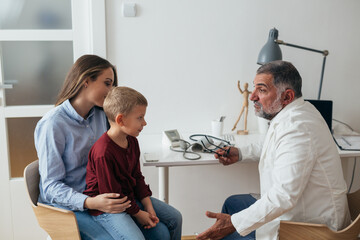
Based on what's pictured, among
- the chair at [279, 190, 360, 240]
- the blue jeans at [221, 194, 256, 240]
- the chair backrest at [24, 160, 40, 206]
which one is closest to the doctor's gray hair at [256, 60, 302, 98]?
the chair at [279, 190, 360, 240]

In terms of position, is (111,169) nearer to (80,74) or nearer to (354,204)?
(80,74)

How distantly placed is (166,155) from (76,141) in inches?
22.6

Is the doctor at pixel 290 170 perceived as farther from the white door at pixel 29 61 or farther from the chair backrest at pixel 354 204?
the white door at pixel 29 61

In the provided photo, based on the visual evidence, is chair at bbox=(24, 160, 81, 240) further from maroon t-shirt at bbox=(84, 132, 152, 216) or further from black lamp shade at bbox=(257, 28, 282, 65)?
black lamp shade at bbox=(257, 28, 282, 65)

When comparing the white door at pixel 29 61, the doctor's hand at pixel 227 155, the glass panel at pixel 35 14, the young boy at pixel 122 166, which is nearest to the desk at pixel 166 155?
the doctor's hand at pixel 227 155

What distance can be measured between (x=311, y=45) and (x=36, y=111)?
1.95 metres

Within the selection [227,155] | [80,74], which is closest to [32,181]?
[80,74]

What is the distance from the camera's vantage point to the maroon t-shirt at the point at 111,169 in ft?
4.63

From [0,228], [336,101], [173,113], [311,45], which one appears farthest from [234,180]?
[0,228]

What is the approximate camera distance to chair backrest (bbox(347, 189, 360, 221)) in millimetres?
1604

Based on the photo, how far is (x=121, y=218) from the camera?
1413 millimetres

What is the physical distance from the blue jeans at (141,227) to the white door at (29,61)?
1128 mm

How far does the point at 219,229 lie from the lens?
4.91ft

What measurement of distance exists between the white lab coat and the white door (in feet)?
4.39
